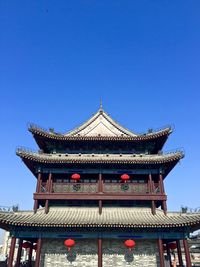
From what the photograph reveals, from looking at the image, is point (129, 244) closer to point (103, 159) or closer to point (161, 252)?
point (161, 252)

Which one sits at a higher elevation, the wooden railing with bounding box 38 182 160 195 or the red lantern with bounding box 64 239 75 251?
the wooden railing with bounding box 38 182 160 195

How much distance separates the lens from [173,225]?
16781 millimetres

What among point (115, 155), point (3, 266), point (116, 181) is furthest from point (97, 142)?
point (3, 266)

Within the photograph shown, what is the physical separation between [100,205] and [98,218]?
4.33 ft

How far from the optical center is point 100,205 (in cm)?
1903

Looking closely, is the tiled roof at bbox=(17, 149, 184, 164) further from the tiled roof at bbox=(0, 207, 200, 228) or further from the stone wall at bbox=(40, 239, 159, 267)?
the stone wall at bbox=(40, 239, 159, 267)

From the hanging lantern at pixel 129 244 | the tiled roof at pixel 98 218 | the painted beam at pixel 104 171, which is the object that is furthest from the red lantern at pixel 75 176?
the hanging lantern at pixel 129 244

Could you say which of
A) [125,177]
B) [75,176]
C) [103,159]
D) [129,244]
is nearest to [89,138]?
[103,159]

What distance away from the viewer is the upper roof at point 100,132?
21547mm

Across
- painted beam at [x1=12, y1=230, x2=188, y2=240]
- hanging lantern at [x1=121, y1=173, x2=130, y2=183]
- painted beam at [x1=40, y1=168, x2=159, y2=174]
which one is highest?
painted beam at [x1=40, y1=168, x2=159, y2=174]

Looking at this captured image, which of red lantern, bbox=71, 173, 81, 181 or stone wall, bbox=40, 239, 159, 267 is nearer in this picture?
stone wall, bbox=40, 239, 159, 267

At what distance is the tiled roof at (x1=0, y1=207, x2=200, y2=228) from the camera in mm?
16734

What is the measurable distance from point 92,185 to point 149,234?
5.36 m

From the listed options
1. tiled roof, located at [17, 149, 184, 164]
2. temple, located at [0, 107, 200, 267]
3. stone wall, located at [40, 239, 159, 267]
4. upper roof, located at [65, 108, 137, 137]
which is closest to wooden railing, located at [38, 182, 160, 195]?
temple, located at [0, 107, 200, 267]
